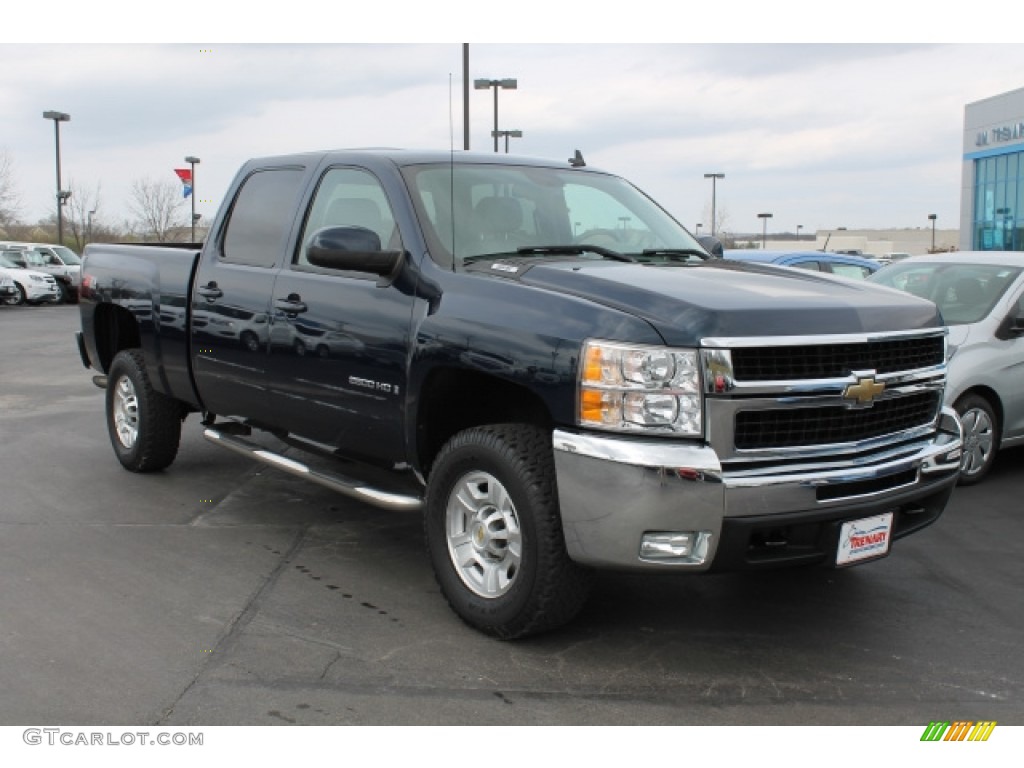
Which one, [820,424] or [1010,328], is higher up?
[1010,328]

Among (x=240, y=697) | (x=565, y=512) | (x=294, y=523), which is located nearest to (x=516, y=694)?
(x=565, y=512)

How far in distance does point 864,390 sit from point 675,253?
1610mm

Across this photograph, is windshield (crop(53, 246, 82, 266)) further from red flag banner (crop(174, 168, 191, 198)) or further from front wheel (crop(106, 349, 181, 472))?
front wheel (crop(106, 349, 181, 472))

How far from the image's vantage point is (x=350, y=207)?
550cm

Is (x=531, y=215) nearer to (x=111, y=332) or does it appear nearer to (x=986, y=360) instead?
(x=986, y=360)

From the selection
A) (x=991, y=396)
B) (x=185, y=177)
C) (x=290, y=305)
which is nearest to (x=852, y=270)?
(x=991, y=396)

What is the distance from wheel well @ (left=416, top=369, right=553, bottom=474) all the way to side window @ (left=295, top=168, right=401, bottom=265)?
77 cm

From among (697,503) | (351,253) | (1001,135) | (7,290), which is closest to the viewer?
(697,503)

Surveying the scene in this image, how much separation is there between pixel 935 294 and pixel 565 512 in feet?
17.4

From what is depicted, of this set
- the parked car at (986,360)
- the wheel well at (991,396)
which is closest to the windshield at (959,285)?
the parked car at (986,360)

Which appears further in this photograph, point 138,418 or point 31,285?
point 31,285

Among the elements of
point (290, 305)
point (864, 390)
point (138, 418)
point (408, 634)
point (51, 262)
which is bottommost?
point (408, 634)

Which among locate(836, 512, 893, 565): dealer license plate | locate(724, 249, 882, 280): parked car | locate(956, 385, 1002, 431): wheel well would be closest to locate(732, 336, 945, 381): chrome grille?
locate(836, 512, 893, 565): dealer license plate

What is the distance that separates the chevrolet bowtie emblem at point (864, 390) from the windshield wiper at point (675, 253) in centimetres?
146
